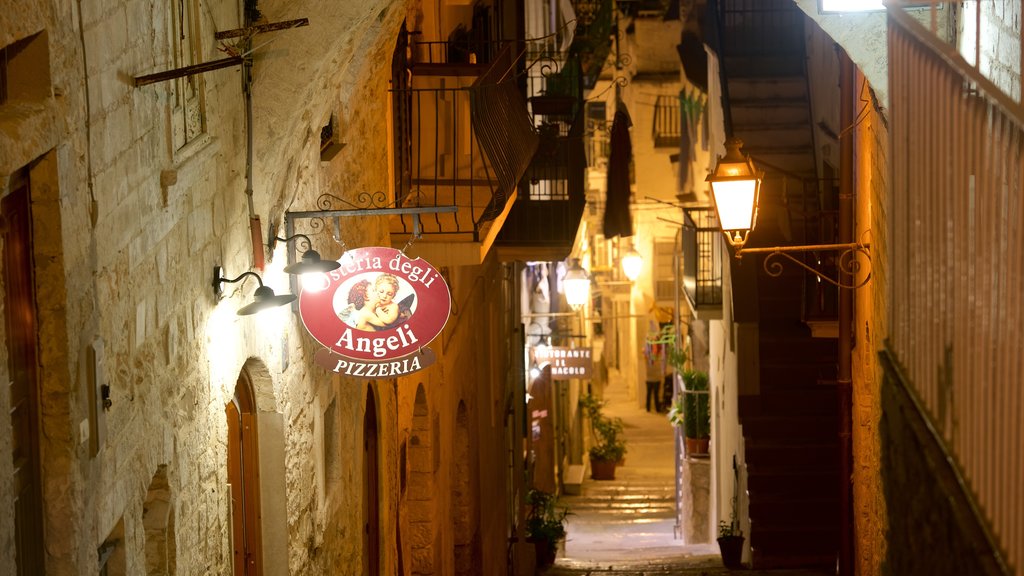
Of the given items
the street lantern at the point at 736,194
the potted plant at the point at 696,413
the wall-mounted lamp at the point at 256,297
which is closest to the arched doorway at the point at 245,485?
the wall-mounted lamp at the point at 256,297

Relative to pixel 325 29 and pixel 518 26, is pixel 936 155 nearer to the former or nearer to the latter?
pixel 325 29

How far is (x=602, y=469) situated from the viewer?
2797 cm

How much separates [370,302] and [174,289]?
183 centimetres

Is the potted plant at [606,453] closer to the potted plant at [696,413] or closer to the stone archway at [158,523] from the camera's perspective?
the potted plant at [696,413]

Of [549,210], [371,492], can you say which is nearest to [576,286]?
[549,210]

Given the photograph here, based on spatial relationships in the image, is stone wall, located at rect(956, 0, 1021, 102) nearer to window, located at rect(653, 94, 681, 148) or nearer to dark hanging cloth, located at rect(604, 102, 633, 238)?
dark hanging cloth, located at rect(604, 102, 633, 238)

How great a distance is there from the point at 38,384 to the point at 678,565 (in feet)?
40.9

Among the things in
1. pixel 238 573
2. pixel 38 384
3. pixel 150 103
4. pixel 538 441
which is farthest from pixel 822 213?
pixel 538 441

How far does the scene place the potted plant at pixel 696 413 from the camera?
21.6 meters

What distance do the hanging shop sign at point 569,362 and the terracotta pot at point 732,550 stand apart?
21.6ft

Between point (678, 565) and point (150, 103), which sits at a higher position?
point (150, 103)

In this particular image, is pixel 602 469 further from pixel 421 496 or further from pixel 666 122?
pixel 421 496

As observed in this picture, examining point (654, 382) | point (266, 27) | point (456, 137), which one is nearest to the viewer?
point (266, 27)

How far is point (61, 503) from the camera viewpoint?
425 cm
